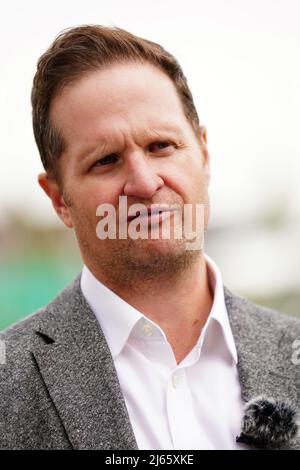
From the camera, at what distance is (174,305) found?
197cm

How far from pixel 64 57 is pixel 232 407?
130cm

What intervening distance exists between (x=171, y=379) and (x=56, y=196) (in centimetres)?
82

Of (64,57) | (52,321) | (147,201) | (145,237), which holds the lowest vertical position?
(52,321)

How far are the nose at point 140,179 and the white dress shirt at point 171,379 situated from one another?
0.37m

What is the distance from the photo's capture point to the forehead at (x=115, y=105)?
1859mm

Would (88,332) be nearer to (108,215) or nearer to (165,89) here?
(108,215)

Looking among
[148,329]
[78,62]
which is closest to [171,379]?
[148,329]

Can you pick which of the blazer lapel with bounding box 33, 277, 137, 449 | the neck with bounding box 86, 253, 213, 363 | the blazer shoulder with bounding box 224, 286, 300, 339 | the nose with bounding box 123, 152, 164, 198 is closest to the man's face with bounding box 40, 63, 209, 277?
the nose with bounding box 123, 152, 164, 198

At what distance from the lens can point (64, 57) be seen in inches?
78.3

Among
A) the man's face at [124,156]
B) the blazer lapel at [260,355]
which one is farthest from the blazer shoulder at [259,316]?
the man's face at [124,156]

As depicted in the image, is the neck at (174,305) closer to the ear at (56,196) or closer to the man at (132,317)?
the man at (132,317)

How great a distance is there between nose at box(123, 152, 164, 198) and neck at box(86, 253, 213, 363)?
0.31 m

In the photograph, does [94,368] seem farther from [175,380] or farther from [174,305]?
[174,305]
